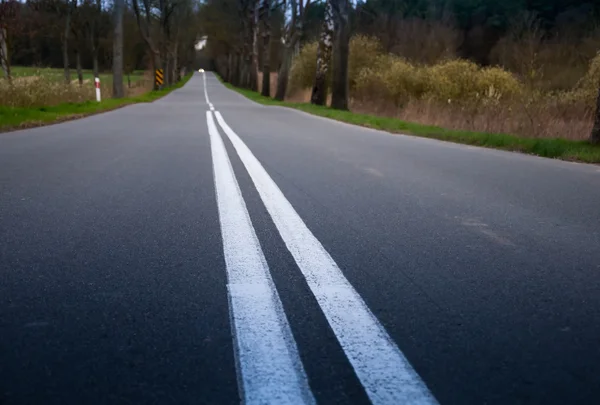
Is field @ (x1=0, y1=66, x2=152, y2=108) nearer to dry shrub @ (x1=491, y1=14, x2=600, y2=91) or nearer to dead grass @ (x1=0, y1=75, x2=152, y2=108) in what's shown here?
dead grass @ (x1=0, y1=75, x2=152, y2=108)

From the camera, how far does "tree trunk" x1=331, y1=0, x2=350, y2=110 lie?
22.9 metres

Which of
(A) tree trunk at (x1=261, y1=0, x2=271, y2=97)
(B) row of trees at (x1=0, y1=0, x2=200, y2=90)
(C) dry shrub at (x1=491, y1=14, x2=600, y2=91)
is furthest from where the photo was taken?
(A) tree trunk at (x1=261, y1=0, x2=271, y2=97)

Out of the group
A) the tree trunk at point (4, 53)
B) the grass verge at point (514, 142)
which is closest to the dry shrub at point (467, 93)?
the grass verge at point (514, 142)

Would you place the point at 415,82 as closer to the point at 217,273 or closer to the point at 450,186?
the point at 450,186

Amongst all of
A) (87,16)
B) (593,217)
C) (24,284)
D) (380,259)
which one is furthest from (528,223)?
(87,16)

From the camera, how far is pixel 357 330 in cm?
238

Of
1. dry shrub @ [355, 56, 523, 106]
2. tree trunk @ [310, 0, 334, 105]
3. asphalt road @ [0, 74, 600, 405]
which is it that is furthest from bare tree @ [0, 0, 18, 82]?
asphalt road @ [0, 74, 600, 405]

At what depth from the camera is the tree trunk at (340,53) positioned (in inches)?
902

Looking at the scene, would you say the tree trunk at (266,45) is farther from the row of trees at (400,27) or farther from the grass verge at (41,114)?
the grass verge at (41,114)

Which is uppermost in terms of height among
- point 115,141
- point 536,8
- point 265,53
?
point 536,8

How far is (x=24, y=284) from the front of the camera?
2.91 metres

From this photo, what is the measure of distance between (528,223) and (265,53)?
1423 inches

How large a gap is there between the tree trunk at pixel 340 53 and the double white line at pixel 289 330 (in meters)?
19.9

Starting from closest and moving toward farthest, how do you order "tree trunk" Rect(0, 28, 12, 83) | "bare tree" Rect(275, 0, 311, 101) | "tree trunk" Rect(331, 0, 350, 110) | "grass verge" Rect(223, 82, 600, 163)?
"grass verge" Rect(223, 82, 600, 163), "tree trunk" Rect(331, 0, 350, 110), "tree trunk" Rect(0, 28, 12, 83), "bare tree" Rect(275, 0, 311, 101)
